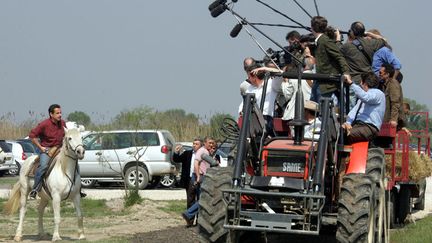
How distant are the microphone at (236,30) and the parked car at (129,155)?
18270mm

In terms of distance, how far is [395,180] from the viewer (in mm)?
18297

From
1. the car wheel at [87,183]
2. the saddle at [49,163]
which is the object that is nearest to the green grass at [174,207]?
the saddle at [49,163]

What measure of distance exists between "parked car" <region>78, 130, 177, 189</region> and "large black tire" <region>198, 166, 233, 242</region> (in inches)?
830

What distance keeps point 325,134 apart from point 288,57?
4.18m

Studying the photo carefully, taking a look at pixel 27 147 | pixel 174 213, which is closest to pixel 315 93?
pixel 174 213

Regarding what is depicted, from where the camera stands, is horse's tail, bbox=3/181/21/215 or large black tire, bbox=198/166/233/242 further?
horse's tail, bbox=3/181/21/215

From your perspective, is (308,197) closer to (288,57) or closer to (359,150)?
(359,150)

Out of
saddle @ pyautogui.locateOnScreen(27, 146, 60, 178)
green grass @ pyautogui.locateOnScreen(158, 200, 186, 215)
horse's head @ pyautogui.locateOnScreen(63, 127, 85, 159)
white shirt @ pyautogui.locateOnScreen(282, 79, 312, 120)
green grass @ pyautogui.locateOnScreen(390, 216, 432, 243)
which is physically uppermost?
white shirt @ pyautogui.locateOnScreen(282, 79, 312, 120)

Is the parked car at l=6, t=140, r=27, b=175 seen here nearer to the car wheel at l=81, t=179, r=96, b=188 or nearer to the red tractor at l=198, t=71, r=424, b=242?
the car wheel at l=81, t=179, r=96, b=188

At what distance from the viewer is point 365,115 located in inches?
575

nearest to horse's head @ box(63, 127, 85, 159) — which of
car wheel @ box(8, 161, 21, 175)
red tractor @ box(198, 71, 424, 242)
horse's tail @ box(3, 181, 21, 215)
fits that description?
horse's tail @ box(3, 181, 21, 215)

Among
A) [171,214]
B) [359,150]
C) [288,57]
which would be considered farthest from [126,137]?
[359,150]

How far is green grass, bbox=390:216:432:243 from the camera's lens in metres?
16.9

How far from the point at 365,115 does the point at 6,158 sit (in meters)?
32.6
